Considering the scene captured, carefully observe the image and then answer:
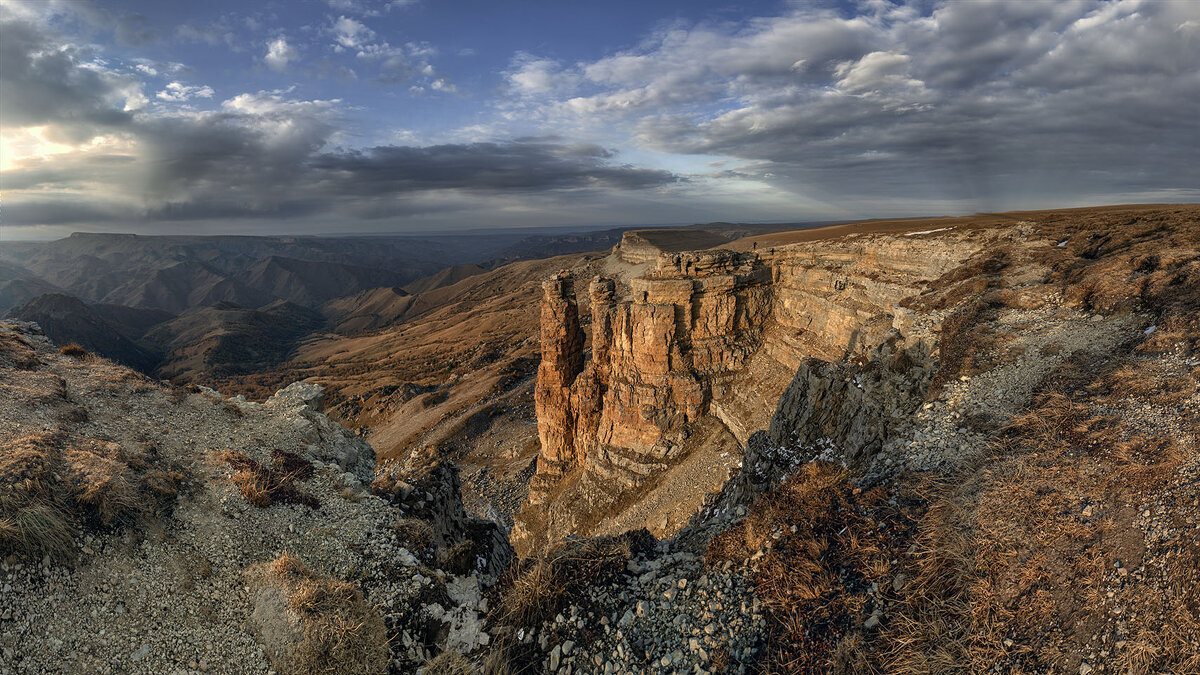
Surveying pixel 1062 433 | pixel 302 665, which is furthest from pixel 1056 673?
pixel 302 665

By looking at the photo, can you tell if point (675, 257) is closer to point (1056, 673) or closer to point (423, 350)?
point (1056, 673)

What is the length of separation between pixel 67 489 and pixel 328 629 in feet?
18.1

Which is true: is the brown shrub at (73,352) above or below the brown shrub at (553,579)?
above

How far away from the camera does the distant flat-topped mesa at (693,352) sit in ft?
80.1

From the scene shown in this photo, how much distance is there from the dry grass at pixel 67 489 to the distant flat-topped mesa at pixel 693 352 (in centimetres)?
1978

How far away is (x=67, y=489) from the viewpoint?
7.68m

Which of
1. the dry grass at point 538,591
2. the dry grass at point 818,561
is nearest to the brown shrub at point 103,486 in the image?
the dry grass at point 538,591

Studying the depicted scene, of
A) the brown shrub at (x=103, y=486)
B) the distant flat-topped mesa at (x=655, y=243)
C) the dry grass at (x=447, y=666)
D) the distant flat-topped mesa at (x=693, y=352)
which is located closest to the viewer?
the dry grass at (x=447, y=666)

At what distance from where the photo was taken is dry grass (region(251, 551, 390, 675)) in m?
6.46

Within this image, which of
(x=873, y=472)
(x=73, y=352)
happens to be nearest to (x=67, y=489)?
(x=73, y=352)

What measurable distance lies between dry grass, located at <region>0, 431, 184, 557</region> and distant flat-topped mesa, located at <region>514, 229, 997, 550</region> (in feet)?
64.9

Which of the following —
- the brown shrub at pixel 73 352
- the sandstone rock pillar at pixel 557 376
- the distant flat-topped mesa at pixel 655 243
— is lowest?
the sandstone rock pillar at pixel 557 376

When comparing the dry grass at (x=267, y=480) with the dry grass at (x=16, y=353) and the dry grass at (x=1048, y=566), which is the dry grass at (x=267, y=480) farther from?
the dry grass at (x=1048, y=566)

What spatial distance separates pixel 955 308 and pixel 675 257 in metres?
16.0
